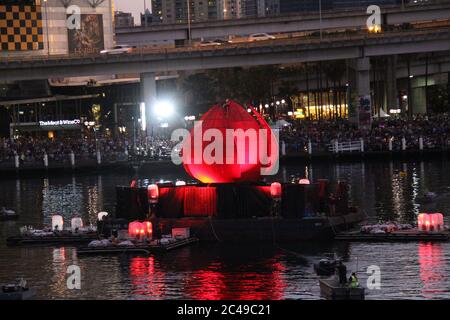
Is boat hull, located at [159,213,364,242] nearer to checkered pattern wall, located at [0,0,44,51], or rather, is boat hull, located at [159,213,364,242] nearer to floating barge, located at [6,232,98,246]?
floating barge, located at [6,232,98,246]

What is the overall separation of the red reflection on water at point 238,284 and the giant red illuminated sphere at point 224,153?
8.23 m

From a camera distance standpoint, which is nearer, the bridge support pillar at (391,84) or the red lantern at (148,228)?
the red lantern at (148,228)

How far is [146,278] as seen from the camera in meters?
42.7

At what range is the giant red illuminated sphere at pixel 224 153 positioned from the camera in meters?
52.4

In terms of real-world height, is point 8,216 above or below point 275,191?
below

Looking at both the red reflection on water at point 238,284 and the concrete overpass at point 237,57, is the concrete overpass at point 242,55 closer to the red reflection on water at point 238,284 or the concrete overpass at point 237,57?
the concrete overpass at point 237,57

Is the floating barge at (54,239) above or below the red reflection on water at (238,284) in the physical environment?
above

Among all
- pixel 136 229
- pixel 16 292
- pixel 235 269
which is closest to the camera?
pixel 16 292

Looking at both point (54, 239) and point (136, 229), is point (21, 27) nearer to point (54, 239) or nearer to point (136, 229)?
Result: point (54, 239)

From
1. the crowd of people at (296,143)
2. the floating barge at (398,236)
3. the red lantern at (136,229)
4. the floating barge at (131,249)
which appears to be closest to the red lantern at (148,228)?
the red lantern at (136,229)

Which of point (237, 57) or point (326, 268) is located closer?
point (326, 268)

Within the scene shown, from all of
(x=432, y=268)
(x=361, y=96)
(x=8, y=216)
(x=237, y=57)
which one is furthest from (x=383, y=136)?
(x=432, y=268)

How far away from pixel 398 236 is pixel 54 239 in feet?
51.4

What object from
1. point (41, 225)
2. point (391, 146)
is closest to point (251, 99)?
point (391, 146)
